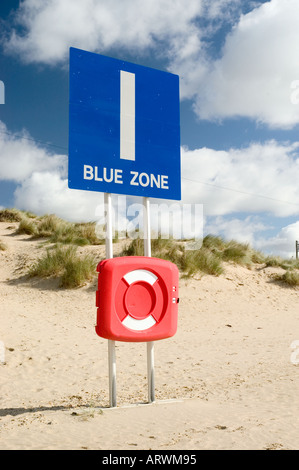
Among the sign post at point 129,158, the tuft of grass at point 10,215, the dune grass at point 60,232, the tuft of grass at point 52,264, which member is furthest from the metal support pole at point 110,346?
the tuft of grass at point 10,215

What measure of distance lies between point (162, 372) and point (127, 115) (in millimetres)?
3557

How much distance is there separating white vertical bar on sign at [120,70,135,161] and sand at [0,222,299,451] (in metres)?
2.47

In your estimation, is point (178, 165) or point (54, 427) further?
point (178, 165)

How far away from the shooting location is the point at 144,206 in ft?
14.8

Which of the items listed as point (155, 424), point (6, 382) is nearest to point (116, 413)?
point (155, 424)

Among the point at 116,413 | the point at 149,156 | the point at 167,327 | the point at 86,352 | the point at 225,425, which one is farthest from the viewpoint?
the point at 86,352

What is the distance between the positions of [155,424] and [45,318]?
6311 mm

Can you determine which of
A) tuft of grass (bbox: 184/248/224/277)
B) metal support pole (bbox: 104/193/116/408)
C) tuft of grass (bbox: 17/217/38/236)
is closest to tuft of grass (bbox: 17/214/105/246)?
tuft of grass (bbox: 17/217/38/236)

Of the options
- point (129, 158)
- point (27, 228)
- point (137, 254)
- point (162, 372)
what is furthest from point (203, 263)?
point (129, 158)

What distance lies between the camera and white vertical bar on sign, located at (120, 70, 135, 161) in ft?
14.3

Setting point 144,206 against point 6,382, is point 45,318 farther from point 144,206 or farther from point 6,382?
point 144,206

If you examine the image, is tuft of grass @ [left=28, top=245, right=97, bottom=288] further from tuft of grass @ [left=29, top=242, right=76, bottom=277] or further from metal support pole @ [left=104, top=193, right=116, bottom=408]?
metal support pole @ [left=104, top=193, right=116, bottom=408]

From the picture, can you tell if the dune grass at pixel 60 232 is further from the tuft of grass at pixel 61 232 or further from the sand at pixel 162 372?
the sand at pixel 162 372
